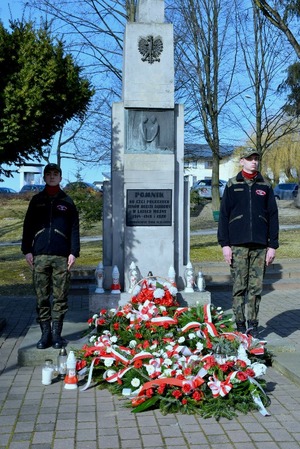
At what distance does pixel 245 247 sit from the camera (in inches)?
277

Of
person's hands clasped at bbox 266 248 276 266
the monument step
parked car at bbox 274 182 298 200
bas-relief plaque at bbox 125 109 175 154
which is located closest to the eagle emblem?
bas-relief plaque at bbox 125 109 175 154

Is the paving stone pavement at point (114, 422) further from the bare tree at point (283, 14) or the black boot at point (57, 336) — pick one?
the bare tree at point (283, 14)

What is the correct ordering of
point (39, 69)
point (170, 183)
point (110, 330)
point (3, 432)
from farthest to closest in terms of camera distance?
point (170, 183) → point (39, 69) → point (110, 330) → point (3, 432)

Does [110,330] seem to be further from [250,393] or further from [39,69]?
[39,69]

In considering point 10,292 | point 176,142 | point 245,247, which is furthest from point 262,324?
point 10,292

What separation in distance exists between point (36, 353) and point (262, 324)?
3.42 meters

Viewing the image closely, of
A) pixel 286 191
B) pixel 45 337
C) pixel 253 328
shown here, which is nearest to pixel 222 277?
pixel 253 328

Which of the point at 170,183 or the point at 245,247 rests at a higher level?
the point at 170,183

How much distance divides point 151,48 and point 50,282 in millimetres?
3397

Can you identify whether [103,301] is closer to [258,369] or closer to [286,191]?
[258,369]

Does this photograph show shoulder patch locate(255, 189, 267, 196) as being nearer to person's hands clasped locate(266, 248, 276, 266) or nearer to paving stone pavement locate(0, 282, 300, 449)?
person's hands clasped locate(266, 248, 276, 266)

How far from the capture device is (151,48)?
27.1 feet

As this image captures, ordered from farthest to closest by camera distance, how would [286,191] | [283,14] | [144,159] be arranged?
[286,191] → [283,14] → [144,159]

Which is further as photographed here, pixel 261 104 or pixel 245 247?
A: pixel 261 104
